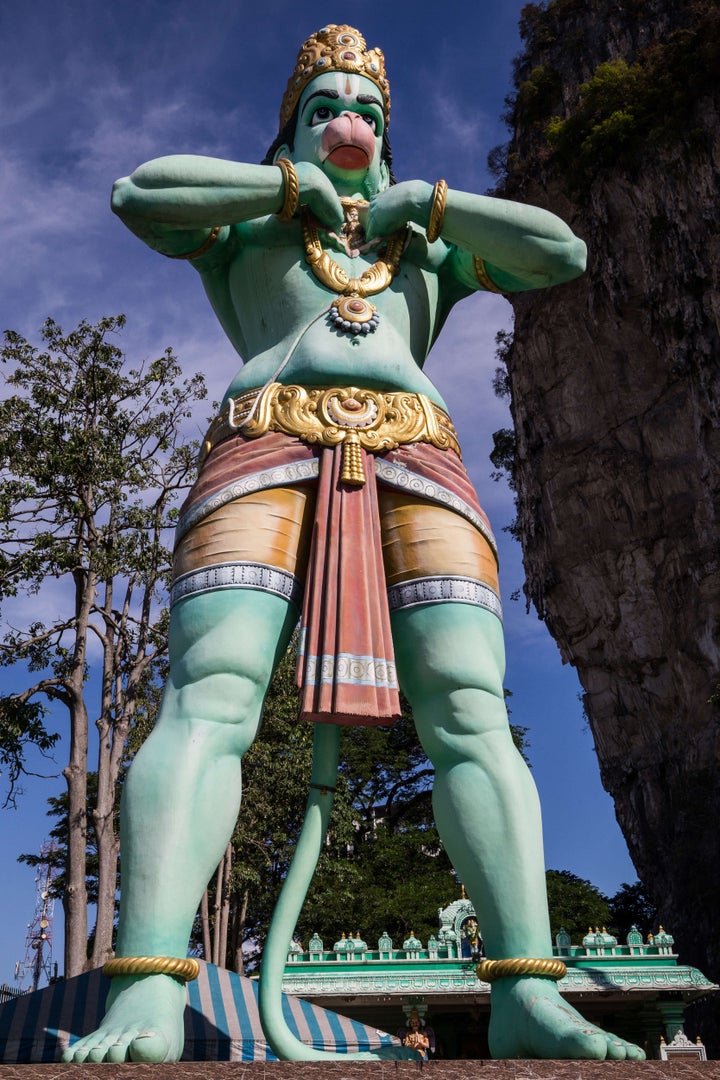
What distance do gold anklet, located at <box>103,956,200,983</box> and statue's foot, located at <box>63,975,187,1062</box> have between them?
13 millimetres

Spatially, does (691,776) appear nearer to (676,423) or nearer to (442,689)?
(676,423)

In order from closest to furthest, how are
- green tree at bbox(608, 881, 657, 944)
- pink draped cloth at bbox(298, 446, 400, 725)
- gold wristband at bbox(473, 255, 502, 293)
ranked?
1. pink draped cloth at bbox(298, 446, 400, 725)
2. gold wristband at bbox(473, 255, 502, 293)
3. green tree at bbox(608, 881, 657, 944)

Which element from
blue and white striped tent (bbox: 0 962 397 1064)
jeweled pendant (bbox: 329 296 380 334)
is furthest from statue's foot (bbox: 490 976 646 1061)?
jeweled pendant (bbox: 329 296 380 334)

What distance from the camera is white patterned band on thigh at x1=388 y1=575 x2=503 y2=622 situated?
136 inches

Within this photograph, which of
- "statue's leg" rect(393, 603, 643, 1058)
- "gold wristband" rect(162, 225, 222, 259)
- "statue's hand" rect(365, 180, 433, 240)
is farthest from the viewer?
"gold wristband" rect(162, 225, 222, 259)

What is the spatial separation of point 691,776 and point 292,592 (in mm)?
22757

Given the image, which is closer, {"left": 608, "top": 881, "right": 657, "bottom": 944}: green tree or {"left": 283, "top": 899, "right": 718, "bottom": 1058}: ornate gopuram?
{"left": 283, "top": 899, "right": 718, "bottom": 1058}: ornate gopuram

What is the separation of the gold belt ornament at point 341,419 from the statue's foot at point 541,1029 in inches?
63.5

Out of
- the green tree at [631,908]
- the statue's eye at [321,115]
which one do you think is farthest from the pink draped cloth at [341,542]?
the green tree at [631,908]

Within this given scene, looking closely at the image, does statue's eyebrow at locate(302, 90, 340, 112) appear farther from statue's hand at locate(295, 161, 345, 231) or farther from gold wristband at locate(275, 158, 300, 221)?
gold wristband at locate(275, 158, 300, 221)

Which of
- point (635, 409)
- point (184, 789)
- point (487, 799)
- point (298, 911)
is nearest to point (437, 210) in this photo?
point (487, 799)

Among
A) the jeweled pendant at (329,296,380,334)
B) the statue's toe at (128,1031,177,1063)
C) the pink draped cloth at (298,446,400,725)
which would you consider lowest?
the statue's toe at (128,1031,177,1063)

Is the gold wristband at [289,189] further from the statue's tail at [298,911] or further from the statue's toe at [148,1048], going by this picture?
the statue's toe at [148,1048]

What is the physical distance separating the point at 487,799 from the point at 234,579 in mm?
1010
